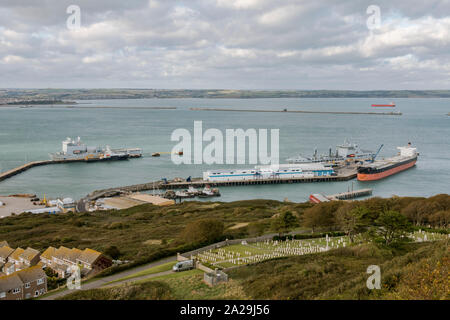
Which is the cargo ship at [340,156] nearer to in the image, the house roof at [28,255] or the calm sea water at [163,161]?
the calm sea water at [163,161]

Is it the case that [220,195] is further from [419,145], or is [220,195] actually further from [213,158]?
[419,145]

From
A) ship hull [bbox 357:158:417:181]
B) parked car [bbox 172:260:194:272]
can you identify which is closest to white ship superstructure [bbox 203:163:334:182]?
ship hull [bbox 357:158:417:181]

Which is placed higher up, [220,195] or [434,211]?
[434,211]

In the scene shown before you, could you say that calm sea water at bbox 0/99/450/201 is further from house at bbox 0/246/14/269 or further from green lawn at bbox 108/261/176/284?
green lawn at bbox 108/261/176/284

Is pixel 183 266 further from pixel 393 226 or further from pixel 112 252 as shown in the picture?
pixel 393 226

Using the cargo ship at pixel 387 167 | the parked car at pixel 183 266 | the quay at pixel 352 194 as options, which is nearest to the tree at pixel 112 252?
the parked car at pixel 183 266

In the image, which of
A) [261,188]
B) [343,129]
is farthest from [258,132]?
[261,188]

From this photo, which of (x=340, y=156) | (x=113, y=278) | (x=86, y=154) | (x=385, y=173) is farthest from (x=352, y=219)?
(x=86, y=154)

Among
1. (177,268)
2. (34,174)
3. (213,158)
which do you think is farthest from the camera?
(213,158)
